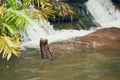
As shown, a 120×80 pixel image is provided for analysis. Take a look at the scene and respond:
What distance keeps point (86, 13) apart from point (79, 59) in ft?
28.6

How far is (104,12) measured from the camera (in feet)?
68.3

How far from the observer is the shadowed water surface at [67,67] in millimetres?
9023

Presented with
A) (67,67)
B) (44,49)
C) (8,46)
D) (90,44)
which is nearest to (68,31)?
(90,44)

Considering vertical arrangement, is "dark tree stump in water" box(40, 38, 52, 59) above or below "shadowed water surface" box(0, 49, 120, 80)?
above

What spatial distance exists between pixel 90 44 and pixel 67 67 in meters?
3.06

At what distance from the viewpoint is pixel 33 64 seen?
10.4 m

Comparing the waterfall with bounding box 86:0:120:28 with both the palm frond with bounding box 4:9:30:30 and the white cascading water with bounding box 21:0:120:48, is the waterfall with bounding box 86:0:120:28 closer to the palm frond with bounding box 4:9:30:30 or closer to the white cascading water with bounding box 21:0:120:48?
the white cascading water with bounding box 21:0:120:48

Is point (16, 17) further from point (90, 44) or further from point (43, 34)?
point (43, 34)

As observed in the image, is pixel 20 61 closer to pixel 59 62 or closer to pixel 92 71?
pixel 59 62

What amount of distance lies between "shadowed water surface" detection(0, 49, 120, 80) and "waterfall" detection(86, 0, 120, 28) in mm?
8245

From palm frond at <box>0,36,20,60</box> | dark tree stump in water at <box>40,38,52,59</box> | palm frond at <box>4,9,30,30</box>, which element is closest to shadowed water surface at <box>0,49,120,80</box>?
dark tree stump in water at <box>40,38,52,59</box>

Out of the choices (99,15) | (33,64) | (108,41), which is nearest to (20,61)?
(33,64)

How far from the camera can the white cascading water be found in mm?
14720

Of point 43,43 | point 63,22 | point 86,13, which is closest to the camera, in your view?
point 43,43
